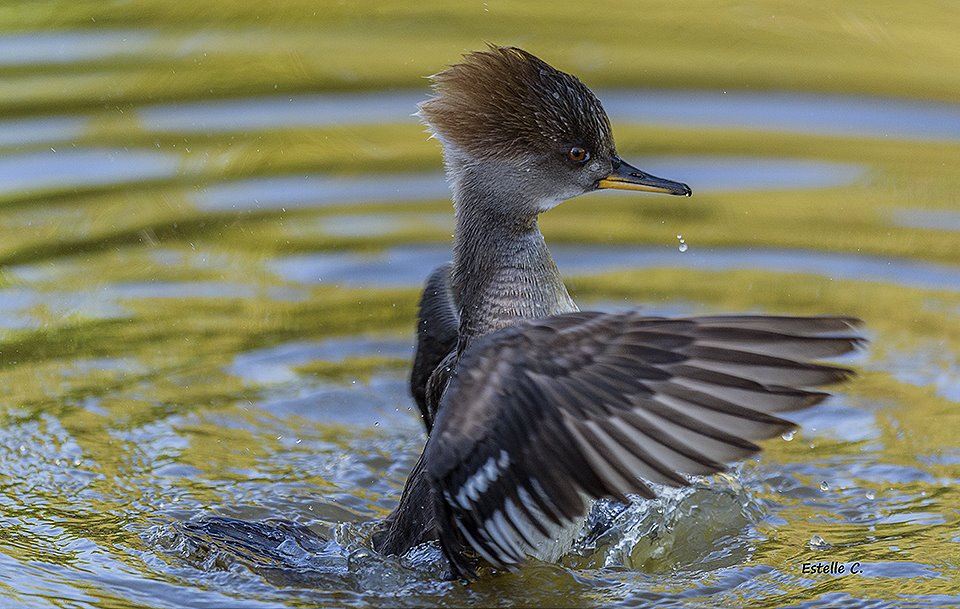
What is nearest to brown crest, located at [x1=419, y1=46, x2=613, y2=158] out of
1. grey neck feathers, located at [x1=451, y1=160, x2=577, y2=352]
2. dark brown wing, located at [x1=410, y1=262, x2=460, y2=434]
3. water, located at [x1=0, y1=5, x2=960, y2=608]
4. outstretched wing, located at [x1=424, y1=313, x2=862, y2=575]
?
grey neck feathers, located at [x1=451, y1=160, x2=577, y2=352]

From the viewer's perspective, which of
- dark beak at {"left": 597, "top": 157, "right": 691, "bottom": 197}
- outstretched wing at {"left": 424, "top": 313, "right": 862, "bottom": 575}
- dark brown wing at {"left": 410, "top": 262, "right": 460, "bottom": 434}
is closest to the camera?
outstretched wing at {"left": 424, "top": 313, "right": 862, "bottom": 575}

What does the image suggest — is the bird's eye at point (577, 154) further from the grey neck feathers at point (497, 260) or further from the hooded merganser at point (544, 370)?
the grey neck feathers at point (497, 260)

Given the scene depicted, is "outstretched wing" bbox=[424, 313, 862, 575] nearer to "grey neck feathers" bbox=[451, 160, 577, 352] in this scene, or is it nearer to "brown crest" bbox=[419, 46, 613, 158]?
"grey neck feathers" bbox=[451, 160, 577, 352]

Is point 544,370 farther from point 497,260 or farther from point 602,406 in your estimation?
point 497,260

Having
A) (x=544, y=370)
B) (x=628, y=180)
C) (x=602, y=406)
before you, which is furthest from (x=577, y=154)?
(x=602, y=406)

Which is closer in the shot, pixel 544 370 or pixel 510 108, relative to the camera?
pixel 544 370

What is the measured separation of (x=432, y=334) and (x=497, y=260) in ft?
2.44

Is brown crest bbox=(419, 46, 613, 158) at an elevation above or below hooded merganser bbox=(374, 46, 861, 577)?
above

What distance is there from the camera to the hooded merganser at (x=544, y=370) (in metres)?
4.46

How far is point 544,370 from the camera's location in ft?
15.5

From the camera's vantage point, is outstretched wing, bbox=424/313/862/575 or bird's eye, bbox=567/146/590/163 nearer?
outstretched wing, bbox=424/313/862/575

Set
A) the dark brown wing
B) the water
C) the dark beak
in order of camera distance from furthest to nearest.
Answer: the dark brown wing
the dark beak
the water

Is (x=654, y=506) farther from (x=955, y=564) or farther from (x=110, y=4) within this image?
(x=110, y=4)

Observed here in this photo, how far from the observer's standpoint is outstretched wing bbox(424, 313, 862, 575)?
175 inches
